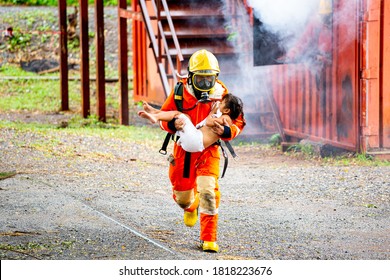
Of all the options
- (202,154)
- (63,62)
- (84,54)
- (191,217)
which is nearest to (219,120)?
(202,154)

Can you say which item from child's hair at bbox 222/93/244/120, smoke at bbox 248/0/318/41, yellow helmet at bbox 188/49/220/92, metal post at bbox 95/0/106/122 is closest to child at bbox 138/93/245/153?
child's hair at bbox 222/93/244/120

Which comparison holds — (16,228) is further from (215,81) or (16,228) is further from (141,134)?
(141,134)

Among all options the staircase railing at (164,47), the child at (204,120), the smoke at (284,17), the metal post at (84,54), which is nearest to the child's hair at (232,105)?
the child at (204,120)

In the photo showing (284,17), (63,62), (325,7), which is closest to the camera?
(325,7)

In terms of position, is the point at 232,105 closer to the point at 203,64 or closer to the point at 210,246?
the point at 203,64

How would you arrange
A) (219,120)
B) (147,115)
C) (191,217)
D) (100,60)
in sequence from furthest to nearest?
(100,60) → (191,217) → (219,120) → (147,115)

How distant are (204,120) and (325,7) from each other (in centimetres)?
638

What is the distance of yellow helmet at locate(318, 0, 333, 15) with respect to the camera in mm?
12734

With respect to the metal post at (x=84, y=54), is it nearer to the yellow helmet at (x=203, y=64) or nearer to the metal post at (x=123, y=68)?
the metal post at (x=123, y=68)

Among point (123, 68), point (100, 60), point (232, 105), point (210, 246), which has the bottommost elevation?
point (210, 246)

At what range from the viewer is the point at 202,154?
7.02 m

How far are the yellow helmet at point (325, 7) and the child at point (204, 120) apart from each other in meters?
6.10

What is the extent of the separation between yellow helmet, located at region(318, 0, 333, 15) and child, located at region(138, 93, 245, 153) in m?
6.10

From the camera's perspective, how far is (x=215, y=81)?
7039mm
